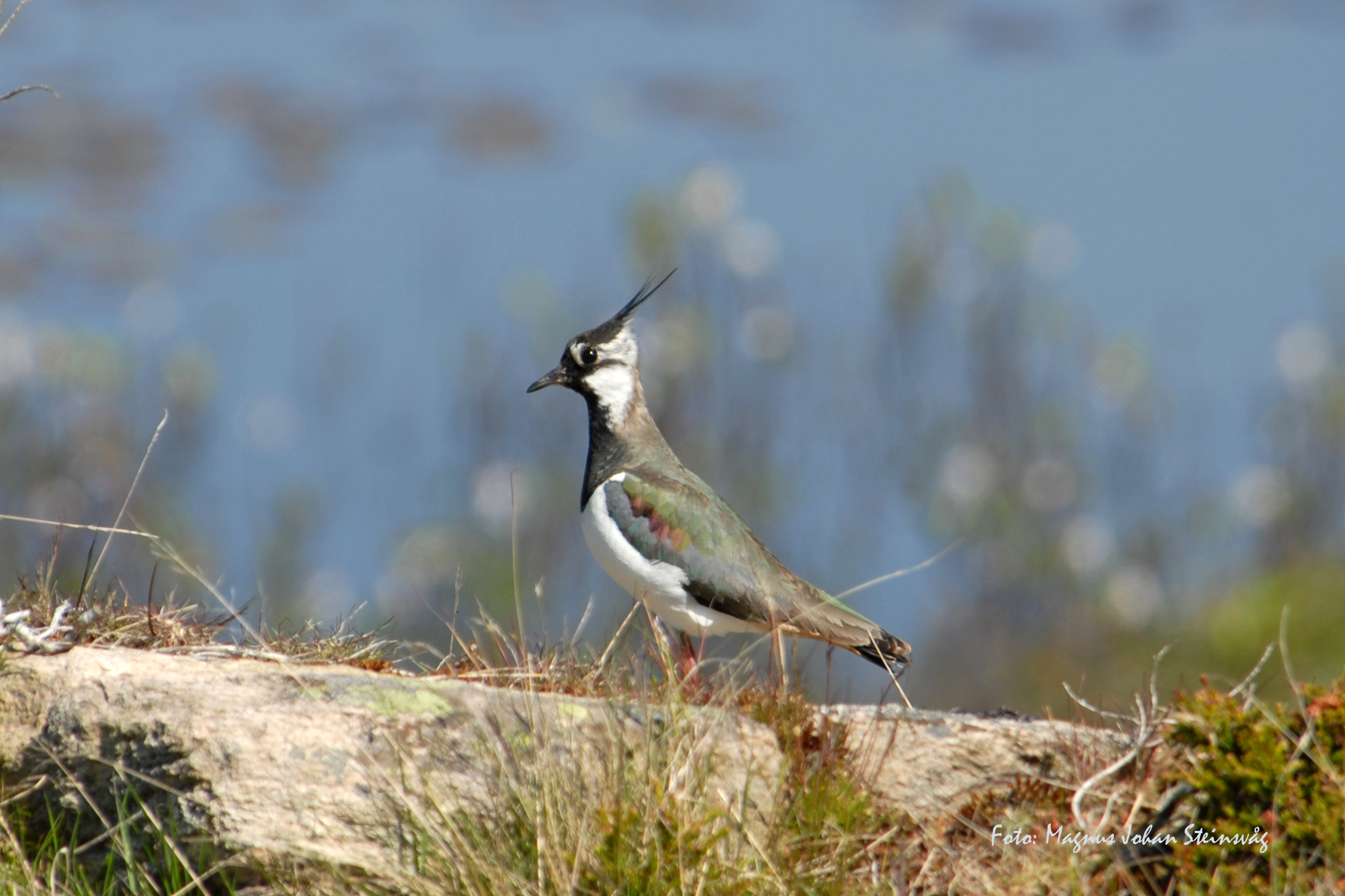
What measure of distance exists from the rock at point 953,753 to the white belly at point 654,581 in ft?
3.41

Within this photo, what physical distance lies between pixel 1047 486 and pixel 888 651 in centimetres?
943

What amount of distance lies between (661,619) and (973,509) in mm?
8326

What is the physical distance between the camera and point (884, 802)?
15.1 ft

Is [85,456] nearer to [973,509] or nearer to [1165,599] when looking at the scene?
[973,509]

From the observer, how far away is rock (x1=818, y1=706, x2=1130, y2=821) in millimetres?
4633

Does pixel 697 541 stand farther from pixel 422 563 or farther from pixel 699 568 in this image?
pixel 422 563

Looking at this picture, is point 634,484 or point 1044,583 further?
point 1044,583

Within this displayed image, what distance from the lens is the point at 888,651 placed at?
5910mm

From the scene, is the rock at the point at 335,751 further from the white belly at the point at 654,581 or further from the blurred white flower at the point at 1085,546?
the blurred white flower at the point at 1085,546

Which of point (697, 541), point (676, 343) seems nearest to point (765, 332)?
point (676, 343)

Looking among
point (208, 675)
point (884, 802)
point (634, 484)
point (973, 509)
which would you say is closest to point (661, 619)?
point (634, 484)

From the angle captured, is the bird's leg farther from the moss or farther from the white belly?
the moss

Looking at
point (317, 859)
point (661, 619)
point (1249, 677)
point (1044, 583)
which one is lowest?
point (1044, 583)

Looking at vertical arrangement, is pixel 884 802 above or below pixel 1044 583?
above
